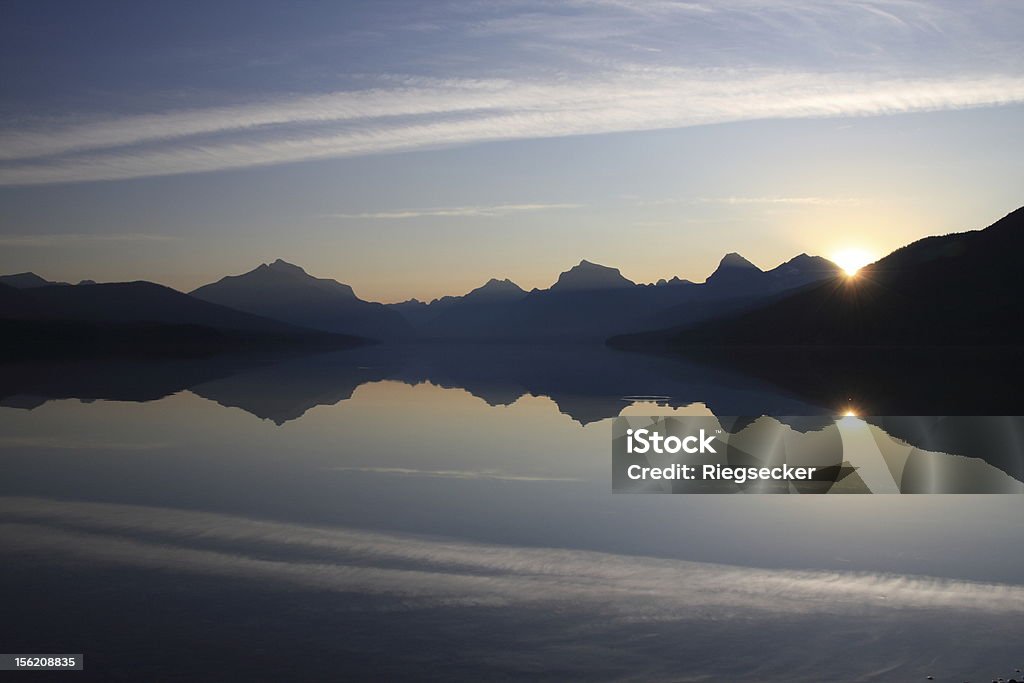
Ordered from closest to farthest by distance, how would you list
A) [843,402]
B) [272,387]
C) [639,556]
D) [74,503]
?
[639,556]
[74,503]
[843,402]
[272,387]

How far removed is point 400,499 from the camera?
1015 inches

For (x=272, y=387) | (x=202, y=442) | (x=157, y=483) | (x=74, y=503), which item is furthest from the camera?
(x=272, y=387)

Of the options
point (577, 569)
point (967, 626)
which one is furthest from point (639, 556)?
point (967, 626)

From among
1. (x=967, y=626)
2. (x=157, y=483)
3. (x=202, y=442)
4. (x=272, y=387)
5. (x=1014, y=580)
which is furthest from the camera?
(x=272, y=387)

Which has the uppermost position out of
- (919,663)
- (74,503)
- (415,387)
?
(415,387)

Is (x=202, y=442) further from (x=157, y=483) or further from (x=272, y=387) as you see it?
(x=272, y=387)

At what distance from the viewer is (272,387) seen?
77.9m

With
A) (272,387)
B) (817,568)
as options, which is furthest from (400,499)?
(272,387)

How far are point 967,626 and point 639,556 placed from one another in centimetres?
676

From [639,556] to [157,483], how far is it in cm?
1709

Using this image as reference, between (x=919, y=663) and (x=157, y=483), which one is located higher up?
(x=157, y=483)

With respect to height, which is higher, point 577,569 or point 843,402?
point 843,402

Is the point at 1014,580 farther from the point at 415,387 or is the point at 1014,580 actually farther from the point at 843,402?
the point at 415,387

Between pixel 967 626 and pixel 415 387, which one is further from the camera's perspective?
pixel 415 387
